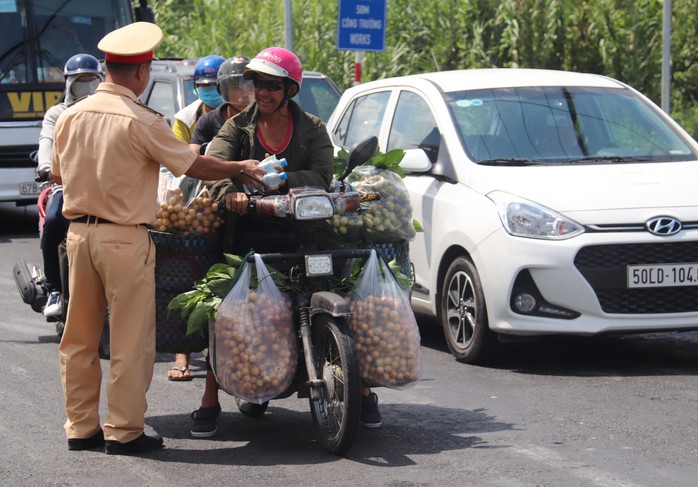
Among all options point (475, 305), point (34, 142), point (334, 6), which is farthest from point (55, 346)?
point (334, 6)

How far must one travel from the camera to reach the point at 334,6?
25594mm

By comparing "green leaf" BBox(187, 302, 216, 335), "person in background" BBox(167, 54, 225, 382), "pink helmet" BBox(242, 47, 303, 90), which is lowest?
"green leaf" BBox(187, 302, 216, 335)

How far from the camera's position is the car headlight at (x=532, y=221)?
8.20 meters

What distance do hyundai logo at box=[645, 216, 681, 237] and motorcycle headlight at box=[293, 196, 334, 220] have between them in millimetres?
2543

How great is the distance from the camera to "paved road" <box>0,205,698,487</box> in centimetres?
605

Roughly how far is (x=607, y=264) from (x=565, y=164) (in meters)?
1.08

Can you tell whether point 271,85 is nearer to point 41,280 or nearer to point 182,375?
point 182,375

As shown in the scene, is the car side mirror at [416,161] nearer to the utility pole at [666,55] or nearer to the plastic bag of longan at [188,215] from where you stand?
the plastic bag of longan at [188,215]

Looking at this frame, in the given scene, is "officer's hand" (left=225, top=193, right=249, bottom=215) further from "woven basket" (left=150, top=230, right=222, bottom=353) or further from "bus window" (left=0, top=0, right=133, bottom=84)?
"bus window" (left=0, top=0, right=133, bottom=84)

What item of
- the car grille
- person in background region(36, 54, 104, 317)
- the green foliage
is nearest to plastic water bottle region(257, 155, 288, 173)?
the car grille

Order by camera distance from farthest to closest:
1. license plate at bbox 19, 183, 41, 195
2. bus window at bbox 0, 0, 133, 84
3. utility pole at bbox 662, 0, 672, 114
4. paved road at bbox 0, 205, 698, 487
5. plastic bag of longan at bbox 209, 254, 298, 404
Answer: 1. bus window at bbox 0, 0, 133, 84
2. license plate at bbox 19, 183, 41, 195
3. utility pole at bbox 662, 0, 672, 114
4. plastic bag of longan at bbox 209, 254, 298, 404
5. paved road at bbox 0, 205, 698, 487

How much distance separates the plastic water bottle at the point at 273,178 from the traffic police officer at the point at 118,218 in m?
0.07

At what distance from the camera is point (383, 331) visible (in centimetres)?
650

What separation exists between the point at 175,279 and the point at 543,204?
8.34ft
